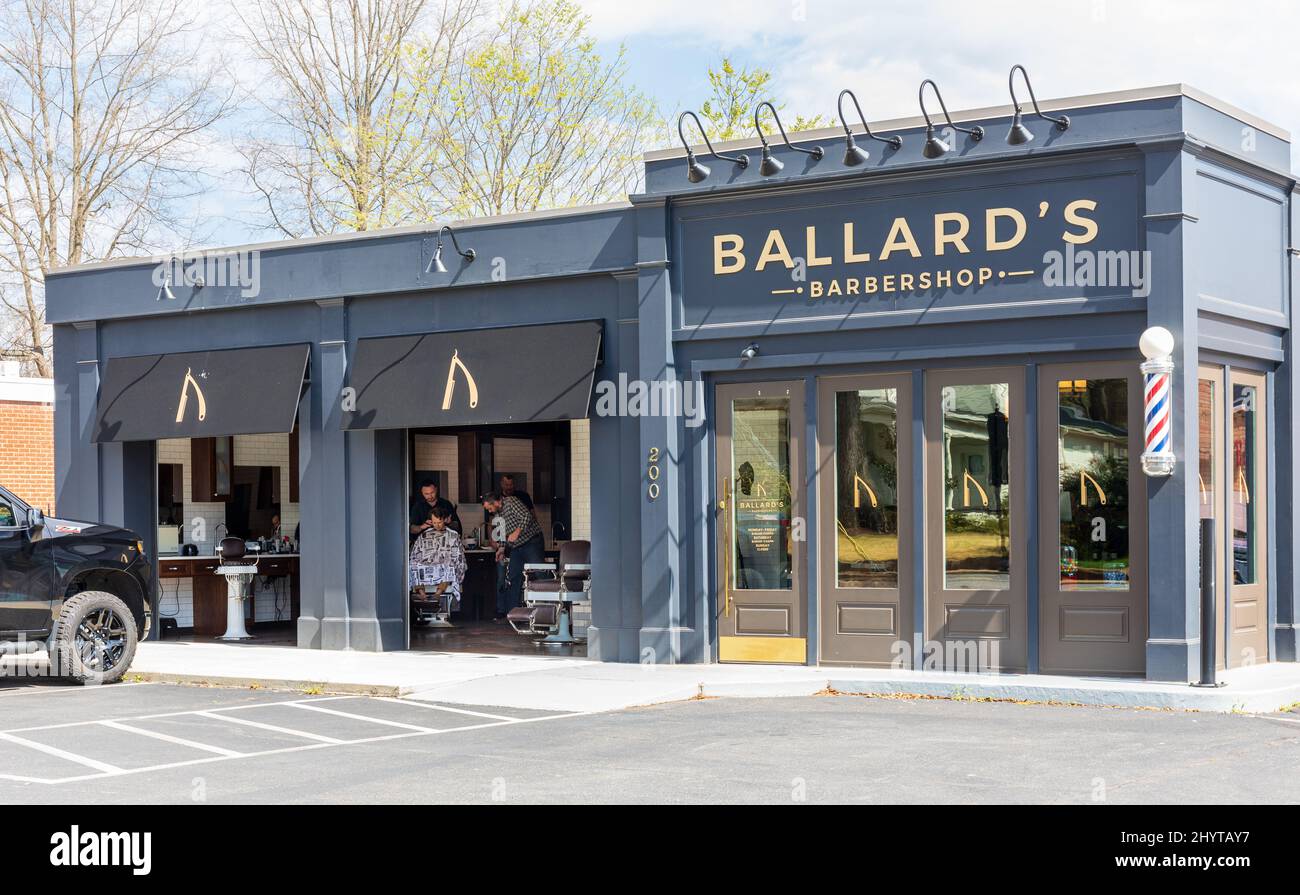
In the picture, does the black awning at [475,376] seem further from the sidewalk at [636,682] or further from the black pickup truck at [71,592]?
the black pickup truck at [71,592]

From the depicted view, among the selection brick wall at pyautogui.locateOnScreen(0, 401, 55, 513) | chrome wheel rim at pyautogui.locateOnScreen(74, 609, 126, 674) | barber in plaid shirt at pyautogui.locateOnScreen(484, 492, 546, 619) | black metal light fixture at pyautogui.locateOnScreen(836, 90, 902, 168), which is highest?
black metal light fixture at pyautogui.locateOnScreen(836, 90, 902, 168)

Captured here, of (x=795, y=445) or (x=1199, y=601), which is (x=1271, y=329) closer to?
(x=1199, y=601)

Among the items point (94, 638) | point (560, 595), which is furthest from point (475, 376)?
point (94, 638)

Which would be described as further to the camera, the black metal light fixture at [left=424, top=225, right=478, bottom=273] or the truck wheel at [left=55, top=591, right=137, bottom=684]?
the black metal light fixture at [left=424, top=225, right=478, bottom=273]

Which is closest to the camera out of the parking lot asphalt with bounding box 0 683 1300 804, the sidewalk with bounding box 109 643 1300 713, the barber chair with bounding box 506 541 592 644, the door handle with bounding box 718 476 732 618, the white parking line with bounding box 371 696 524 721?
the parking lot asphalt with bounding box 0 683 1300 804

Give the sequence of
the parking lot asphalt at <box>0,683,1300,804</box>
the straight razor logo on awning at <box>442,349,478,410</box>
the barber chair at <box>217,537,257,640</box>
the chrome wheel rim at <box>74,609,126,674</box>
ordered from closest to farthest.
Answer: the parking lot asphalt at <box>0,683,1300,804</box>, the chrome wheel rim at <box>74,609,126,674</box>, the straight razor logo on awning at <box>442,349,478,410</box>, the barber chair at <box>217,537,257,640</box>

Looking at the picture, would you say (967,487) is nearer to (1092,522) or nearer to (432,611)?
(1092,522)

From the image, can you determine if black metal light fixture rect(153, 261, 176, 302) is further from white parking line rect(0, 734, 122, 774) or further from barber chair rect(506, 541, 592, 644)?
white parking line rect(0, 734, 122, 774)

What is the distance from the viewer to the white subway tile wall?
19391 millimetres

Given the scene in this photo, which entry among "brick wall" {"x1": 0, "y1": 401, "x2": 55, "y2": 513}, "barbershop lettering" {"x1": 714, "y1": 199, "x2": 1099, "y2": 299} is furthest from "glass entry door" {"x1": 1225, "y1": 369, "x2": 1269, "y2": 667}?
"brick wall" {"x1": 0, "y1": 401, "x2": 55, "y2": 513}

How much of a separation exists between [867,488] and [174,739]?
257 inches

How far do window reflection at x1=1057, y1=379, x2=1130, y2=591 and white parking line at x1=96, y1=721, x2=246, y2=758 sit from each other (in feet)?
23.4
